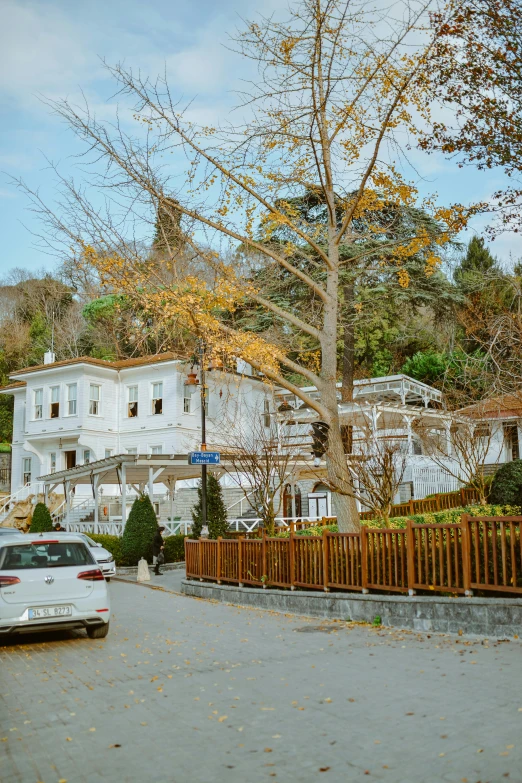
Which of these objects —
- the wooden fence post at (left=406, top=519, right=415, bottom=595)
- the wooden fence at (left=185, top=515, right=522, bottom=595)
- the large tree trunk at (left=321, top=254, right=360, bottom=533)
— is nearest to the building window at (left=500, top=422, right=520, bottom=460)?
the large tree trunk at (left=321, top=254, right=360, bottom=533)

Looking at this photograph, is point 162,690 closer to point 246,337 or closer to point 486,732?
point 486,732

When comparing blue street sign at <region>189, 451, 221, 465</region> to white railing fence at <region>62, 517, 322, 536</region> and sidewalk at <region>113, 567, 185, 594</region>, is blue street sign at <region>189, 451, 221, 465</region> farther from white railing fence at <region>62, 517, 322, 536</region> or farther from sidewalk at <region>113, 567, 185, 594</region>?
white railing fence at <region>62, 517, 322, 536</region>

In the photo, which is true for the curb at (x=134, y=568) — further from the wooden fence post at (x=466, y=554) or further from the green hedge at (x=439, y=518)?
the wooden fence post at (x=466, y=554)

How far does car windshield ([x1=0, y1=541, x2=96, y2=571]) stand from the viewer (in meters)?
10.5

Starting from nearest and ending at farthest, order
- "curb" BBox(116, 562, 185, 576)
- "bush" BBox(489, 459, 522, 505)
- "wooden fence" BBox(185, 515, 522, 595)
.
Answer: "wooden fence" BBox(185, 515, 522, 595), "bush" BBox(489, 459, 522, 505), "curb" BBox(116, 562, 185, 576)

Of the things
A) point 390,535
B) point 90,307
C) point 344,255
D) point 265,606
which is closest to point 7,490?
point 90,307

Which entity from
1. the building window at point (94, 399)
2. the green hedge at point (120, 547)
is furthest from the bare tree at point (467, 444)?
the building window at point (94, 399)

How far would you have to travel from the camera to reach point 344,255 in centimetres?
3650

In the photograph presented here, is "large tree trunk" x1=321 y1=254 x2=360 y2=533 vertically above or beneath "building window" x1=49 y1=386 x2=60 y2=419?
beneath

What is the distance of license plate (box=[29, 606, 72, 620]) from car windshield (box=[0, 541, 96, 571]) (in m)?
0.58

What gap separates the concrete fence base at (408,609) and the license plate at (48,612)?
4567 mm

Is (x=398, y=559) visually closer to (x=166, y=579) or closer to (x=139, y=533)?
(x=166, y=579)

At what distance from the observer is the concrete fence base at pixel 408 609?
984 cm

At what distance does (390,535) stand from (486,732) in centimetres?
636
